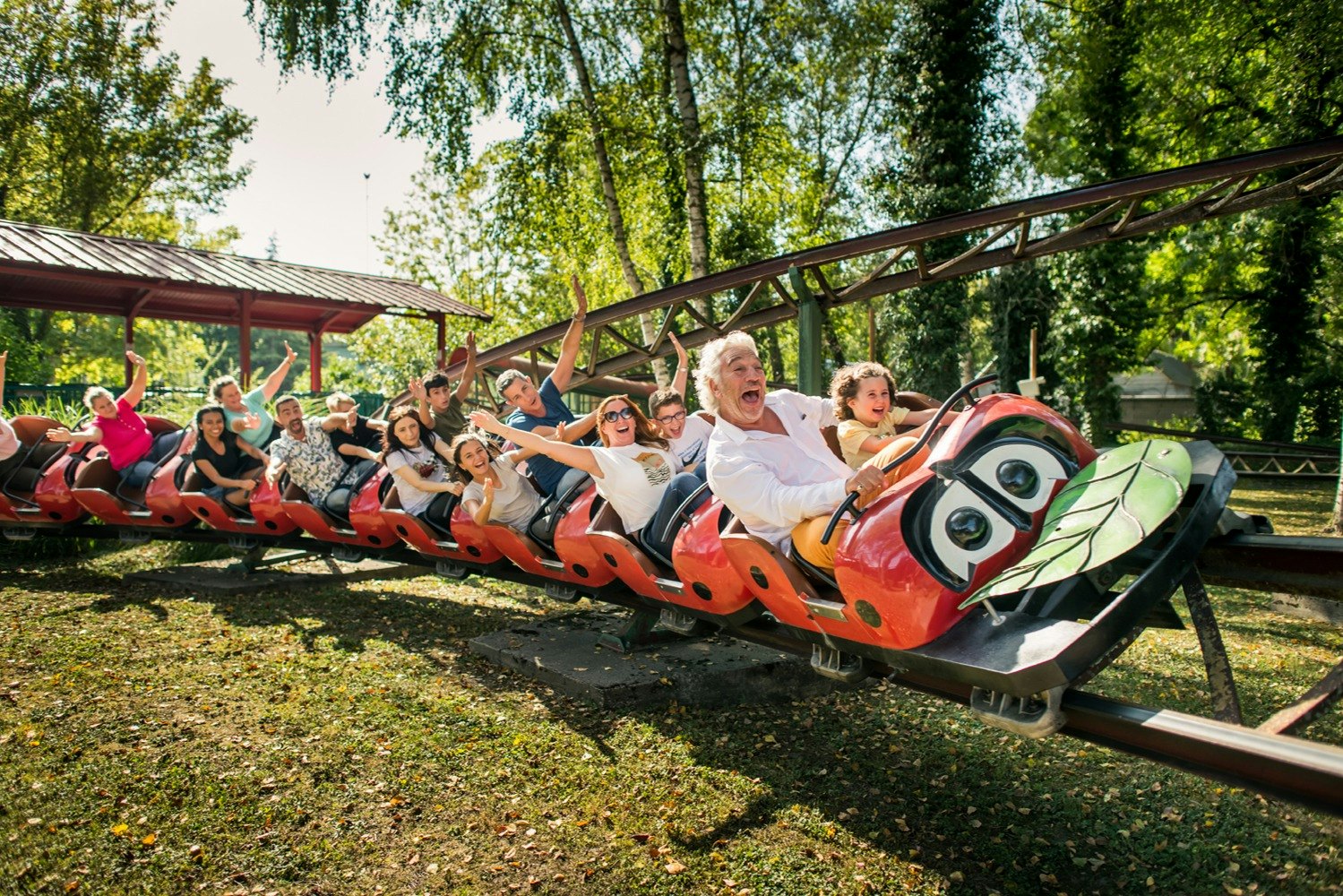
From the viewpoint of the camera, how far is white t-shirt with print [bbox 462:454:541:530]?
4945 millimetres

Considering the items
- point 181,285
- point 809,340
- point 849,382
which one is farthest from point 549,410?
point 181,285

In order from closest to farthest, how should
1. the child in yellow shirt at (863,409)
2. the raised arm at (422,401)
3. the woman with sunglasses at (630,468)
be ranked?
the child in yellow shirt at (863,409) < the woman with sunglasses at (630,468) < the raised arm at (422,401)

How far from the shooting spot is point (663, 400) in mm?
4652

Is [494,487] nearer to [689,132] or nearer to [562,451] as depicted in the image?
[562,451]

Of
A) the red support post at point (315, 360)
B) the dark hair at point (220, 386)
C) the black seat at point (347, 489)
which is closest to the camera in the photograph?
the black seat at point (347, 489)

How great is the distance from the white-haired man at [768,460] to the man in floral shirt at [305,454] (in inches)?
151

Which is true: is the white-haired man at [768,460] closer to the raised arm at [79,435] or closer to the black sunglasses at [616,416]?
the black sunglasses at [616,416]

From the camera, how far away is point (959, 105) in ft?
50.4

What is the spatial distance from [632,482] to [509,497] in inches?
43.4

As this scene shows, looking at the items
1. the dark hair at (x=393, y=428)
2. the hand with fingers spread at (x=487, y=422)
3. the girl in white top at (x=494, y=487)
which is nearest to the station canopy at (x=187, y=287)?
the dark hair at (x=393, y=428)

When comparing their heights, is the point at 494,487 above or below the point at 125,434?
below

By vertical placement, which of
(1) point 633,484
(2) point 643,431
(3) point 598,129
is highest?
(3) point 598,129

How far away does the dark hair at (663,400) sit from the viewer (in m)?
4.62

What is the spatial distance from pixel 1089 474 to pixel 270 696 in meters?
3.74
